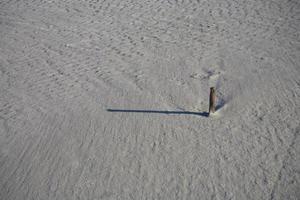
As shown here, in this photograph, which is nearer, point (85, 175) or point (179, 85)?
point (85, 175)

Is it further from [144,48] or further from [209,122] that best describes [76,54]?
[209,122]

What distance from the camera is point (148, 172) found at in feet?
13.3

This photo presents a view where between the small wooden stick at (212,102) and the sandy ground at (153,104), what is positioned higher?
the small wooden stick at (212,102)

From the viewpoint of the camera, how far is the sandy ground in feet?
13.0

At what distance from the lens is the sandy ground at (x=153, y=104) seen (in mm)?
3969

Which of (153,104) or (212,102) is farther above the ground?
(212,102)

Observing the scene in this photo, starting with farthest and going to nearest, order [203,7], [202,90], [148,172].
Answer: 1. [203,7]
2. [202,90]
3. [148,172]

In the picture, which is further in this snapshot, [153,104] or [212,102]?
[153,104]

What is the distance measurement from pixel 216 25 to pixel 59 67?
362 centimetres

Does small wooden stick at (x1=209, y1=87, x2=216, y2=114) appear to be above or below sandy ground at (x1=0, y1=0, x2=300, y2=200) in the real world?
above

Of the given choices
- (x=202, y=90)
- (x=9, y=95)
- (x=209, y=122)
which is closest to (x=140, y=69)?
(x=202, y=90)

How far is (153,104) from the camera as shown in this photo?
5207 mm

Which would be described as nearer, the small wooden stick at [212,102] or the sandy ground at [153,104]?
the sandy ground at [153,104]

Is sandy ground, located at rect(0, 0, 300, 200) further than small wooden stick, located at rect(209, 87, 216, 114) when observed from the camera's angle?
No
